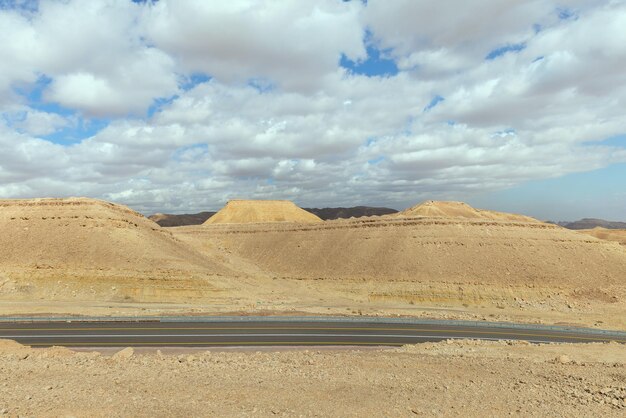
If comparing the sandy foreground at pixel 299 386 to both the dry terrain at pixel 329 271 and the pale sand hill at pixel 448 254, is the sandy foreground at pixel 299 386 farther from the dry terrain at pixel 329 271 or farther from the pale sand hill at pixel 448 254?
the pale sand hill at pixel 448 254

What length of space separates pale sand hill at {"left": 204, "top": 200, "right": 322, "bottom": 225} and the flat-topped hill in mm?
83871

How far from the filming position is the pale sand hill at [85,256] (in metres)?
52.1

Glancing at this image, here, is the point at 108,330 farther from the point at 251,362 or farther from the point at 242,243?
the point at 242,243

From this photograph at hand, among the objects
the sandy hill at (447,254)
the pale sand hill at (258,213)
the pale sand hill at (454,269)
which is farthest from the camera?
the pale sand hill at (258,213)

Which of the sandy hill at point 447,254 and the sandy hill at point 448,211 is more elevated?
the sandy hill at point 448,211

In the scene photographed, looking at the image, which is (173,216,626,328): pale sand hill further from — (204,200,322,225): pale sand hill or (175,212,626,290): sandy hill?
(204,200,322,225): pale sand hill

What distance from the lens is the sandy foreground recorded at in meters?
11.5

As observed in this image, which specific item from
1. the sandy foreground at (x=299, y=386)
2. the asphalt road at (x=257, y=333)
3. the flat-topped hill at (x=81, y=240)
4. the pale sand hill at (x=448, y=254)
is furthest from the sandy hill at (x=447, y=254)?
the sandy foreground at (x=299, y=386)

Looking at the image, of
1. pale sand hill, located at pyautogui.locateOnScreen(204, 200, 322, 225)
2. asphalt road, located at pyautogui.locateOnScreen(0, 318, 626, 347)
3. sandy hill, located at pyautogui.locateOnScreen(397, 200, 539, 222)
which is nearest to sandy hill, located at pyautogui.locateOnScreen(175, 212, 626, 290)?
asphalt road, located at pyautogui.locateOnScreen(0, 318, 626, 347)

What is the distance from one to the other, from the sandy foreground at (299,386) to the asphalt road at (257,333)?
8296mm

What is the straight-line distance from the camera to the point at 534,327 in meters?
35.7

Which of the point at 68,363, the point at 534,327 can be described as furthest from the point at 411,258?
the point at 68,363

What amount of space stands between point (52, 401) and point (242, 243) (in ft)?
279

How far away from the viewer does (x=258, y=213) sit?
162 m
